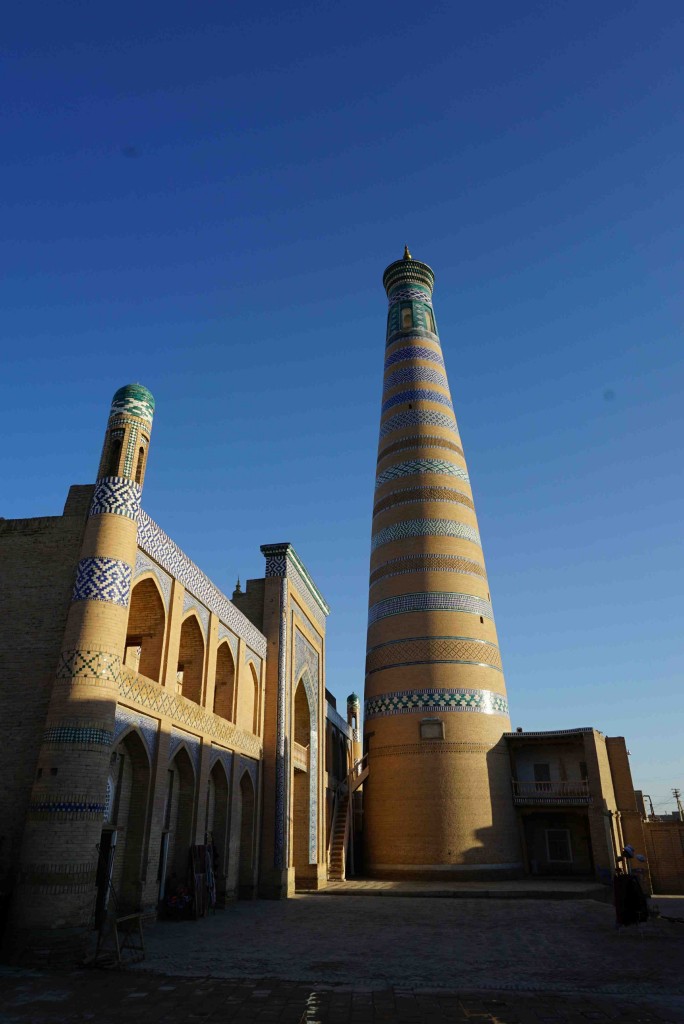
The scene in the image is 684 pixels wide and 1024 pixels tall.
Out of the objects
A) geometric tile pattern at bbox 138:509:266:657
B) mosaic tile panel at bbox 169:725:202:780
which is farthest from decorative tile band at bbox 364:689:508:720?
mosaic tile panel at bbox 169:725:202:780

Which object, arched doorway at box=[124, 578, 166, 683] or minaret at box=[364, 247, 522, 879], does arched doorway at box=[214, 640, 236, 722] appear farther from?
minaret at box=[364, 247, 522, 879]

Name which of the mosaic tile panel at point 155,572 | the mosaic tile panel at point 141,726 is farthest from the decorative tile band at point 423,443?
the mosaic tile panel at point 141,726

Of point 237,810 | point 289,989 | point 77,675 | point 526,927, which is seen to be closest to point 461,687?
point 237,810

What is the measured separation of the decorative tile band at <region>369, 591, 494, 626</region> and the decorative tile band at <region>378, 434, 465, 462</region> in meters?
4.45

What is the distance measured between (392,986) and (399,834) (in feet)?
39.6

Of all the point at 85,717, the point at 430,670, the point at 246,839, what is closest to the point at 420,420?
the point at 430,670

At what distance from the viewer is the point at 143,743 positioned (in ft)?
31.5

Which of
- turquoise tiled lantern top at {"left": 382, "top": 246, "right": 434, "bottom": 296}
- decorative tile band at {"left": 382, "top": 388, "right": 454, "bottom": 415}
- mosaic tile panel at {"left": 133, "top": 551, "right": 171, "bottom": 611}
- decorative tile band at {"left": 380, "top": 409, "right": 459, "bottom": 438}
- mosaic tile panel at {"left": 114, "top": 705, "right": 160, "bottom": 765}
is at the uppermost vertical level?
turquoise tiled lantern top at {"left": 382, "top": 246, "right": 434, "bottom": 296}

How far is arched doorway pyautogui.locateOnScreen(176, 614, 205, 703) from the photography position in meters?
11.8

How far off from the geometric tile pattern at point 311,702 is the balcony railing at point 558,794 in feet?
15.9

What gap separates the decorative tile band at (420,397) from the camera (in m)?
21.9

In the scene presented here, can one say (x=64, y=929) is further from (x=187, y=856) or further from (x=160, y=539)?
(x=160, y=539)

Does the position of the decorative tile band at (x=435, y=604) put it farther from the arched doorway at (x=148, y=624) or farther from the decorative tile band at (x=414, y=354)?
the arched doorway at (x=148, y=624)

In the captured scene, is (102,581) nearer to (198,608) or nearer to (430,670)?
(198,608)
